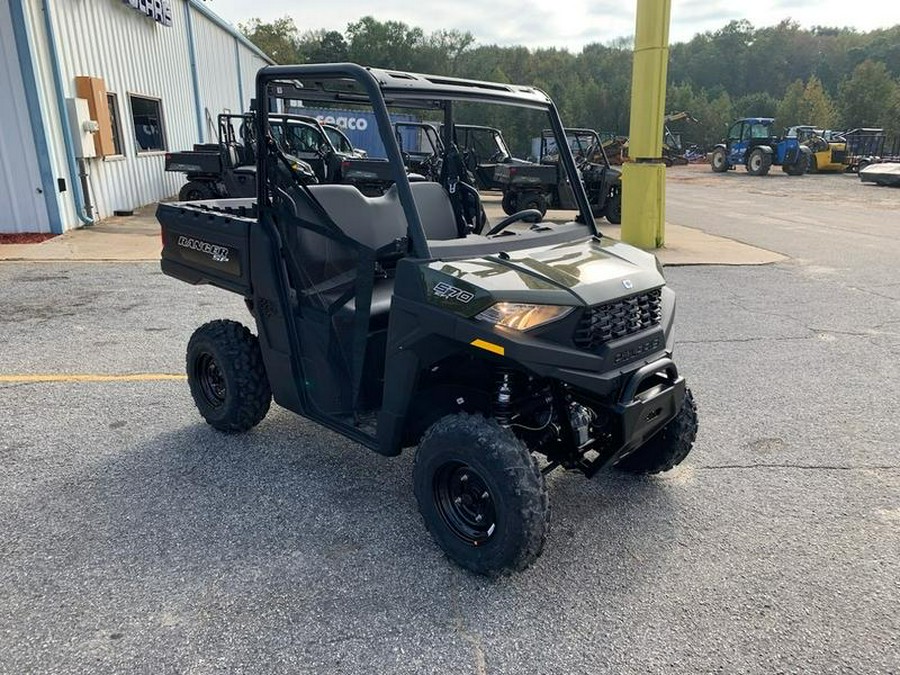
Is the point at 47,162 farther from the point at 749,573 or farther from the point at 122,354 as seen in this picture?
the point at 749,573

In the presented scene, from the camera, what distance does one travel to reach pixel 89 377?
4586mm

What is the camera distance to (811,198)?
19.5m

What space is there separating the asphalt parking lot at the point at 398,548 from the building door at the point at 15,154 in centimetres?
612

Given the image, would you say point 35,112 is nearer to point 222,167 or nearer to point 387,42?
point 222,167

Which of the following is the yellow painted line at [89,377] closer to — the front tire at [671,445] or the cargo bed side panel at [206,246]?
the cargo bed side panel at [206,246]

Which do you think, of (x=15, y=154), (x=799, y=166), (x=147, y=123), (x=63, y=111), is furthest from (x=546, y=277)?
(x=799, y=166)

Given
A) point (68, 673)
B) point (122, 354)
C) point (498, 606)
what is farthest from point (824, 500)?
point (122, 354)

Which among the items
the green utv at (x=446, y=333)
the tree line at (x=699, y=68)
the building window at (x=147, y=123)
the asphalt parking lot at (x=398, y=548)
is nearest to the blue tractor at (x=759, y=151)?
the tree line at (x=699, y=68)

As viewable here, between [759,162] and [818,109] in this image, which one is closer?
[759,162]

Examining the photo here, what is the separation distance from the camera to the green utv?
7.85ft

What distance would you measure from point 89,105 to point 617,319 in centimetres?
1084

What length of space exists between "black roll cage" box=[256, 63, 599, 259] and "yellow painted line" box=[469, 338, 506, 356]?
423 mm

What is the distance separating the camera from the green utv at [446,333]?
7.85 feet

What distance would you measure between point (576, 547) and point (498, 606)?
511 mm
